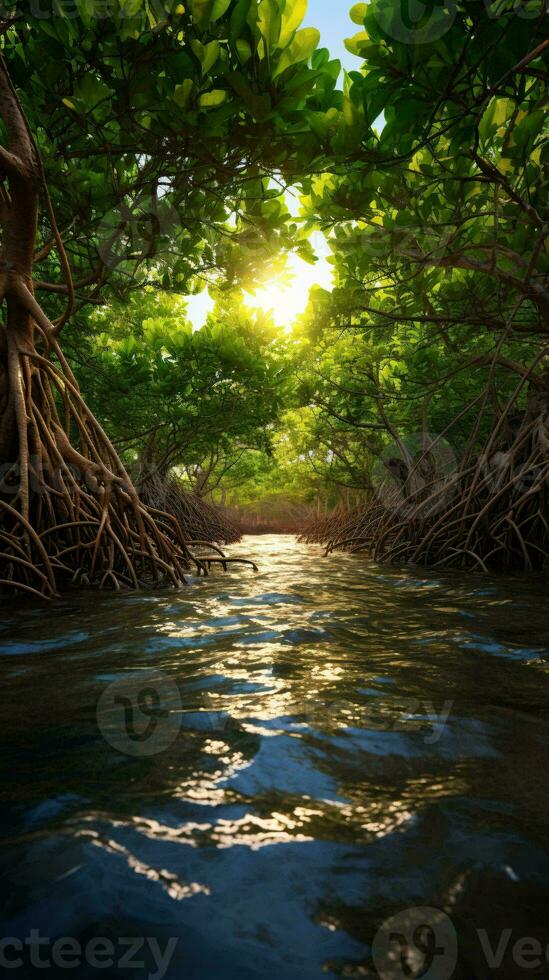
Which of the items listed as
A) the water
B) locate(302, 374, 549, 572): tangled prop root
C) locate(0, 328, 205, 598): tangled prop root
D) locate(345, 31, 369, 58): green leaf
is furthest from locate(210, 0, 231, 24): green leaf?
locate(302, 374, 549, 572): tangled prop root

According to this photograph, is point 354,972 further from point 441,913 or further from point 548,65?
point 548,65

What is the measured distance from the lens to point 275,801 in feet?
3.04

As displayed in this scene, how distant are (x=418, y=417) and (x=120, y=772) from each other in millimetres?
7326

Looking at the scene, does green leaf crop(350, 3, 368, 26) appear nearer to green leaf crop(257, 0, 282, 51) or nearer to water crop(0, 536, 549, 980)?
green leaf crop(257, 0, 282, 51)

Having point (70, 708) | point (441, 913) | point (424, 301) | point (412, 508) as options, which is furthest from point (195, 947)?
point (412, 508)

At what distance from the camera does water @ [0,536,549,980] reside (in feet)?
2.12

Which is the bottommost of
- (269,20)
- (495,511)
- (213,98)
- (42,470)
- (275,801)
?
(275,801)

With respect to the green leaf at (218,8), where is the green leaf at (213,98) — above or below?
below

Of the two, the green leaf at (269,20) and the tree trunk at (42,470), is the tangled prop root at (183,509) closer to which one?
the tree trunk at (42,470)

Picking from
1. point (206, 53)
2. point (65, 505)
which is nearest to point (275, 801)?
point (206, 53)

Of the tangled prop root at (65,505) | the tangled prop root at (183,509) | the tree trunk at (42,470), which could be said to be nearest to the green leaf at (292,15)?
the tree trunk at (42,470)

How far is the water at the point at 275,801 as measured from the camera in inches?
25.4

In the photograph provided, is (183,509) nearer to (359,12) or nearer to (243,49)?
(243,49)

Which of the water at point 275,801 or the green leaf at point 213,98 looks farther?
the green leaf at point 213,98
